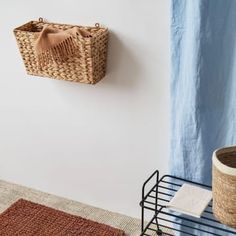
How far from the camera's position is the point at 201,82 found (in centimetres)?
154

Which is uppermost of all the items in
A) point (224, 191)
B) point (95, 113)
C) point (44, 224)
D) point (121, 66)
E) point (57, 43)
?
point (57, 43)

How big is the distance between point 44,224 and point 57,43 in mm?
886

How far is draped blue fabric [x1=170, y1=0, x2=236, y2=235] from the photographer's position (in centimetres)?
147

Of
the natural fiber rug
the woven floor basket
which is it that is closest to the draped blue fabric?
the woven floor basket

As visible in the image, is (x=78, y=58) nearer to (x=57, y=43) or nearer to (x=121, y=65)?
(x=57, y=43)

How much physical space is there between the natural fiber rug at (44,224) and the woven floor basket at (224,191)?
30.7 inches

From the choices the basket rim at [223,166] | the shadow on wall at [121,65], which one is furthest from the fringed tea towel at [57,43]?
the basket rim at [223,166]

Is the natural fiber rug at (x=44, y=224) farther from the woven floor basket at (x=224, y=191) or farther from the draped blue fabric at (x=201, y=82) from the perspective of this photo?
the woven floor basket at (x=224, y=191)

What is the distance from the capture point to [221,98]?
1.56 metres

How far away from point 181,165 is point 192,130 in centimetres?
16

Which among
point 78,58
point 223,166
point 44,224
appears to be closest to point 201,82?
point 223,166

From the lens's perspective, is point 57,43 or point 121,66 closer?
point 57,43

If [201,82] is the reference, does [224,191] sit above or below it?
below

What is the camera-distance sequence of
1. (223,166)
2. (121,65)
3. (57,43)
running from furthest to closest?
(121,65) → (57,43) → (223,166)
